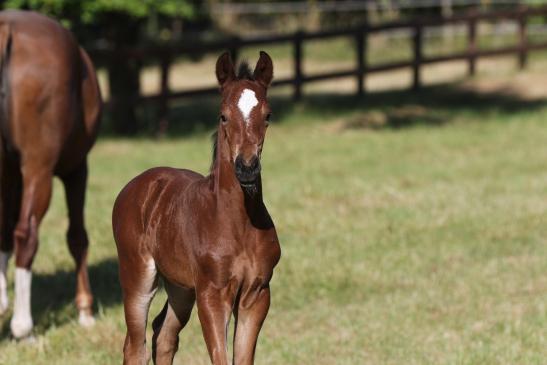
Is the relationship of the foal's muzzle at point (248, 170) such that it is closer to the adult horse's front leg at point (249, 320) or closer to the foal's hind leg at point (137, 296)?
the adult horse's front leg at point (249, 320)

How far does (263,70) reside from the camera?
4.68m

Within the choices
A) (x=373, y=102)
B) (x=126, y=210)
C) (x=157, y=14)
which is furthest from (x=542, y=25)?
(x=126, y=210)

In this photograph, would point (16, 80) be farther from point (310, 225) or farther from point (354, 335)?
point (310, 225)

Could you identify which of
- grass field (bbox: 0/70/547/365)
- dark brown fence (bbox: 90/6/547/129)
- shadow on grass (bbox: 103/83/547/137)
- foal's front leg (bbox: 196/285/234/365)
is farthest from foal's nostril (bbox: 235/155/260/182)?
shadow on grass (bbox: 103/83/547/137)

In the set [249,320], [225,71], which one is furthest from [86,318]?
[225,71]

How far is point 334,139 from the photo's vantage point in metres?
17.1

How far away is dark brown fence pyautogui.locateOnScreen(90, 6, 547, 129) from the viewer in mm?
18688

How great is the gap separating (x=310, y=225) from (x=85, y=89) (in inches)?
136

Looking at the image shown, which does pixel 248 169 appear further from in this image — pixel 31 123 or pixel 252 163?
pixel 31 123

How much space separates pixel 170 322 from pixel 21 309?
2111 mm

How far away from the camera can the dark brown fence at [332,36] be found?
1869cm

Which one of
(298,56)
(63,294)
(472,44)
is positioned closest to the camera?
(63,294)

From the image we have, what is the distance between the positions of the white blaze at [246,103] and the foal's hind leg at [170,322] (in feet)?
3.89

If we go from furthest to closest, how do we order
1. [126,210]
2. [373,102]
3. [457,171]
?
[373,102] < [457,171] < [126,210]
